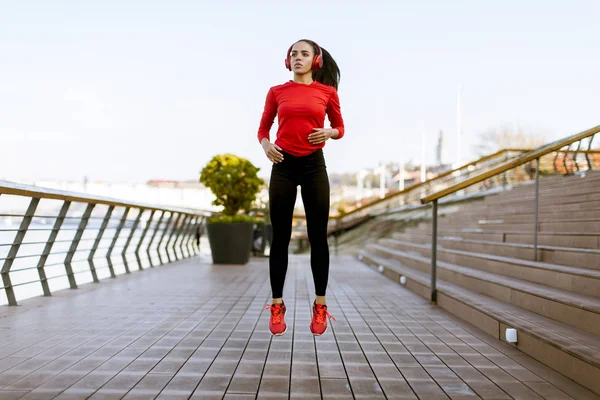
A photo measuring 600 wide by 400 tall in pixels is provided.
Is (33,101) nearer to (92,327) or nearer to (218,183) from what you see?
(218,183)

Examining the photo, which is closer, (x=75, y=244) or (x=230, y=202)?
(x=75, y=244)

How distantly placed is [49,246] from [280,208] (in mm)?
3698

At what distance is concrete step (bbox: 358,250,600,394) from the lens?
102 inches

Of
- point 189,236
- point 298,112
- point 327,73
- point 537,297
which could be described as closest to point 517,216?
point 537,297

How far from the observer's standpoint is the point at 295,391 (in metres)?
2.49

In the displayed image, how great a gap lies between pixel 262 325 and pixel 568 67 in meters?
26.9

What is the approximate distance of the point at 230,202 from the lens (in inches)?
428

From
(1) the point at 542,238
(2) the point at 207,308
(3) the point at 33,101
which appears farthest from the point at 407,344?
(3) the point at 33,101

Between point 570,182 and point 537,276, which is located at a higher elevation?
point 570,182

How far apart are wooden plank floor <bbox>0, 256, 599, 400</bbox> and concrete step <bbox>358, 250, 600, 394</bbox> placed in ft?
0.22

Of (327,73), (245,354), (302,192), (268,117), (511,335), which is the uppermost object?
(327,73)

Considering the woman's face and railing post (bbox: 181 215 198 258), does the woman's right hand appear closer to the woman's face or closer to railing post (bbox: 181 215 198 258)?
the woman's face

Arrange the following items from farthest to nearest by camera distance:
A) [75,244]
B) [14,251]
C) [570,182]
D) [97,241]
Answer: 1. [570,182]
2. [97,241]
3. [75,244]
4. [14,251]

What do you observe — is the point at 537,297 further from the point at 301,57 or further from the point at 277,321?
the point at 301,57
